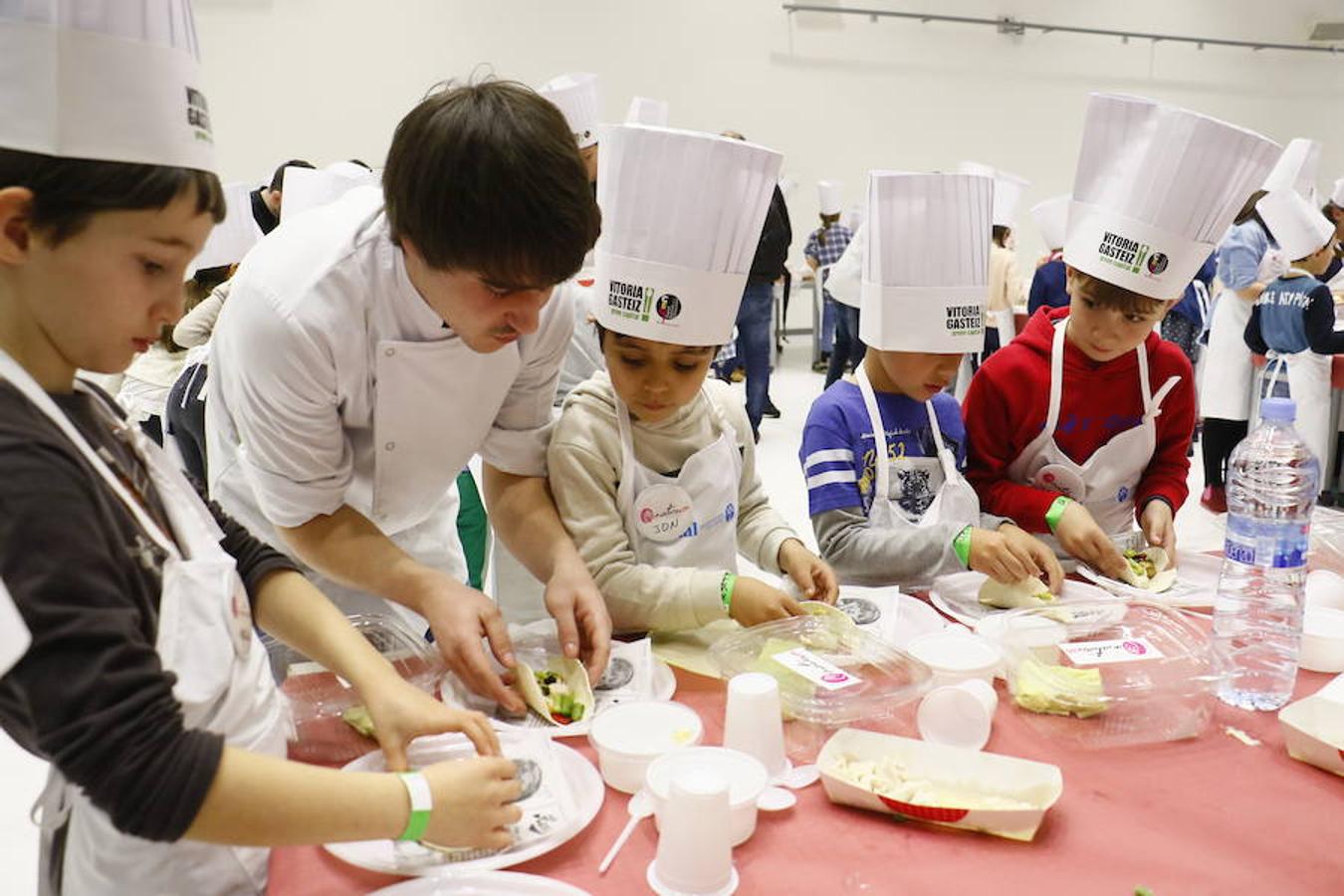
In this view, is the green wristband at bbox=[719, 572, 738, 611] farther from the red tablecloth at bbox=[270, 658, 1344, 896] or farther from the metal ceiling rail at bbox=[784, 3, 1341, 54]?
the metal ceiling rail at bbox=[784, 3, 1341, 54]

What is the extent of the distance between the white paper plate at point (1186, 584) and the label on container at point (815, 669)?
0.53 metres

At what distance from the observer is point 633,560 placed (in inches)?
54.4

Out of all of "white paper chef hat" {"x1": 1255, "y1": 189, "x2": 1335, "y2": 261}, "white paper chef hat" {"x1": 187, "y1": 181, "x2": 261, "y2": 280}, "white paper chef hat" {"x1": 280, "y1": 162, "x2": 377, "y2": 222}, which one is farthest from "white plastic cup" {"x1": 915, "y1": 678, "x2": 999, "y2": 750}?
"white paper chef hat" {"x1": 1255, "y1": 189, "x2": 1335, "y2": 261}

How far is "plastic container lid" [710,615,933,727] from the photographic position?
1.04 metres

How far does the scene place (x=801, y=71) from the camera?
28.9 feet

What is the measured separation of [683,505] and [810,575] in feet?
0.70

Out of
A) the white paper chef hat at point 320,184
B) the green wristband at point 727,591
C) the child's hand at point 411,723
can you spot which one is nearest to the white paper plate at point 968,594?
the green wristband at point 727,591

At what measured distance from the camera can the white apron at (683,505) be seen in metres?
1.40

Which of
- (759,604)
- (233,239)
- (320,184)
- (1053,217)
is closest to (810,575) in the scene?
(759,604)

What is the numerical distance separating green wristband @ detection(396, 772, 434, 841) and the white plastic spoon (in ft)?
0.53

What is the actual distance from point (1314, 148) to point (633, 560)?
589cm

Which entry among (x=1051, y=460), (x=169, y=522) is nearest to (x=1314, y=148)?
(x=1051, y=460)

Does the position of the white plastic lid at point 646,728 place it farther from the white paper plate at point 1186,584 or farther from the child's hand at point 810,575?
the white paper plate at point 1186,584

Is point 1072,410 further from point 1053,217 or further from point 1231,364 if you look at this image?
point 1053,217
